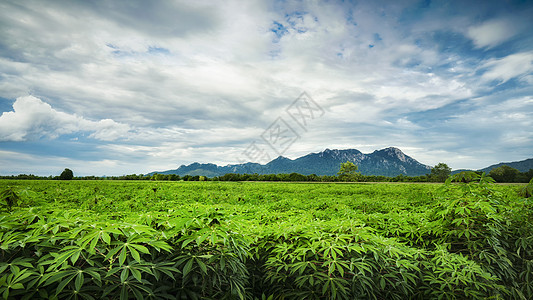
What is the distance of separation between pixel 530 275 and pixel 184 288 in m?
3.84

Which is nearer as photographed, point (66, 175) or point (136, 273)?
point (136, 273)

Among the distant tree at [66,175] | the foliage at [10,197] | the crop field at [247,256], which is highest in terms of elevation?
the distant tree at [66,175]

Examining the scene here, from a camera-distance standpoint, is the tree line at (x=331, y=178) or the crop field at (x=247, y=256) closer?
the crop field at (x=247, y=256)

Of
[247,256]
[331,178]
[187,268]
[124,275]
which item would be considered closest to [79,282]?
[124,275]

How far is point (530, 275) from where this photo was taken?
284cm

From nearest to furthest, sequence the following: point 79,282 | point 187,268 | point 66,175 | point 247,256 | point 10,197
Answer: point 79,282 → point 187,268 → point 247,256 → point 10,197 → point 66,175

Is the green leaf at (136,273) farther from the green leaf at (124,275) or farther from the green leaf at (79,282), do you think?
the green leaf at (79,282)

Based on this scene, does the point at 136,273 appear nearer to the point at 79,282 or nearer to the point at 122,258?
the point at 122,258

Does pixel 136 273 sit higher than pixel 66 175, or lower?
lower

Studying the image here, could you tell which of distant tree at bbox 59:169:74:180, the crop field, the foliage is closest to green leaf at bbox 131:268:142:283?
the crop field

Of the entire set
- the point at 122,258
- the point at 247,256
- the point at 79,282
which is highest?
the point at 122,258

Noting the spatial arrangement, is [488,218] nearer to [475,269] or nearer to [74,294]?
[475,269]

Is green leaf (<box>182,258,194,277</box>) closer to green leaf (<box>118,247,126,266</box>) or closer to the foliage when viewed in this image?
green leaf (<box>118,247,126,266</box>)

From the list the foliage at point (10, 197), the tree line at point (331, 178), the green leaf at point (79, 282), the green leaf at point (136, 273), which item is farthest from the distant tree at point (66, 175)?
the green leaf at point (136, 273)
